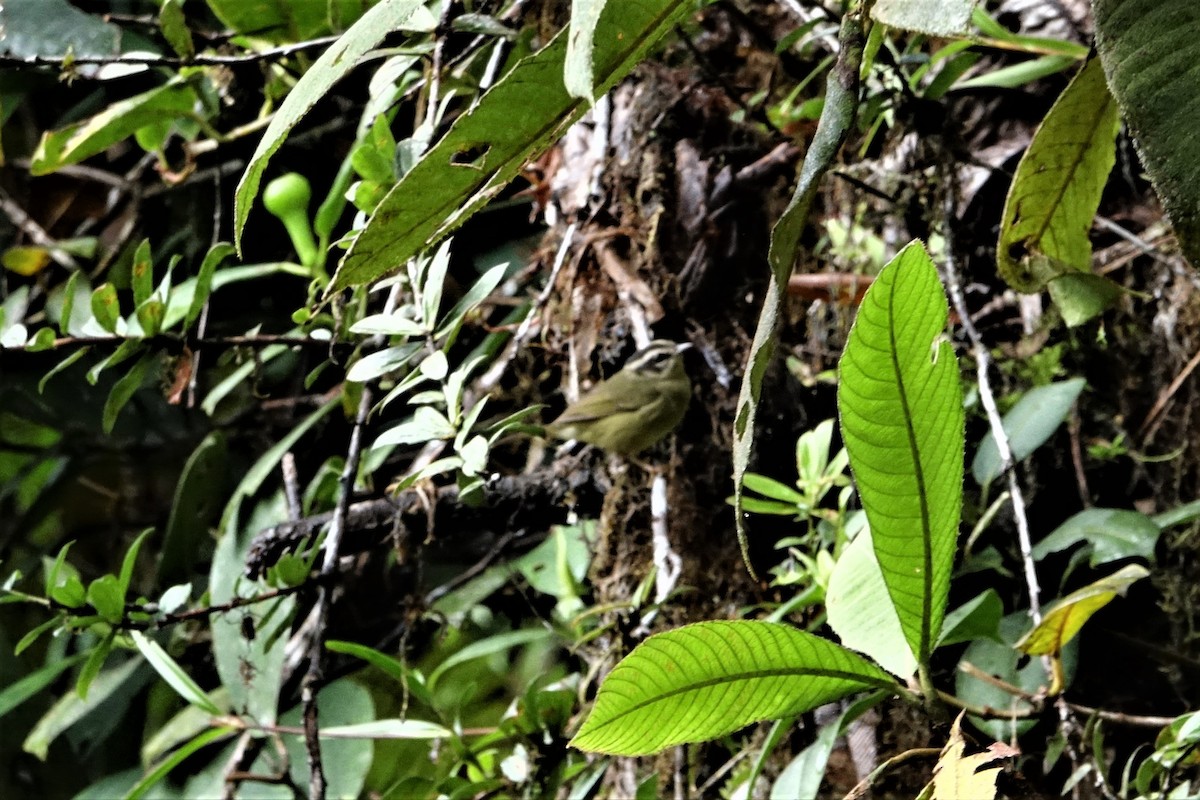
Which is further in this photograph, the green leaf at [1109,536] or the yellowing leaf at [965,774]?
the green leaf at [1109,536]

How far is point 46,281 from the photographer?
6.64 ft

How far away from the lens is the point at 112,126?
4.39ft

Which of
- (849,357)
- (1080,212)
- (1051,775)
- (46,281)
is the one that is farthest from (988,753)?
(46,281)

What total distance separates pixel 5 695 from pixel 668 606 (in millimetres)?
1127

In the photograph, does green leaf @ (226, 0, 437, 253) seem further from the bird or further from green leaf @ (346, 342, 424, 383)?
the bird

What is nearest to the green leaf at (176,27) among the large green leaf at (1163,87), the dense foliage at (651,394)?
the dense foliage at (651,394)

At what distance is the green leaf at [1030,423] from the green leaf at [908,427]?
496 mm

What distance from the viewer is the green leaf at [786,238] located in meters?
0.49

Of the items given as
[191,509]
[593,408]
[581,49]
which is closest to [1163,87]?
[581,49]

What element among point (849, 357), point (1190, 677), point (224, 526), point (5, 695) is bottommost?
point (5, 695)

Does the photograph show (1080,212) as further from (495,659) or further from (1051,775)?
(495,659)

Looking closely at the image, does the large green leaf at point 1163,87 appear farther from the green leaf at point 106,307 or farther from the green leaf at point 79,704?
the green leaf at point 79,704

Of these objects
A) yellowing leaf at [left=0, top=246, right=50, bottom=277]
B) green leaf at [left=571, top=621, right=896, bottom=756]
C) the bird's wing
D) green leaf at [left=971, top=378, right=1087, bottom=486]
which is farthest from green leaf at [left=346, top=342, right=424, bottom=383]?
yellowing leaf at [left=0, top=246, right=50, bottom=277]

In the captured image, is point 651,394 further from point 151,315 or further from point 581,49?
point 581,49
